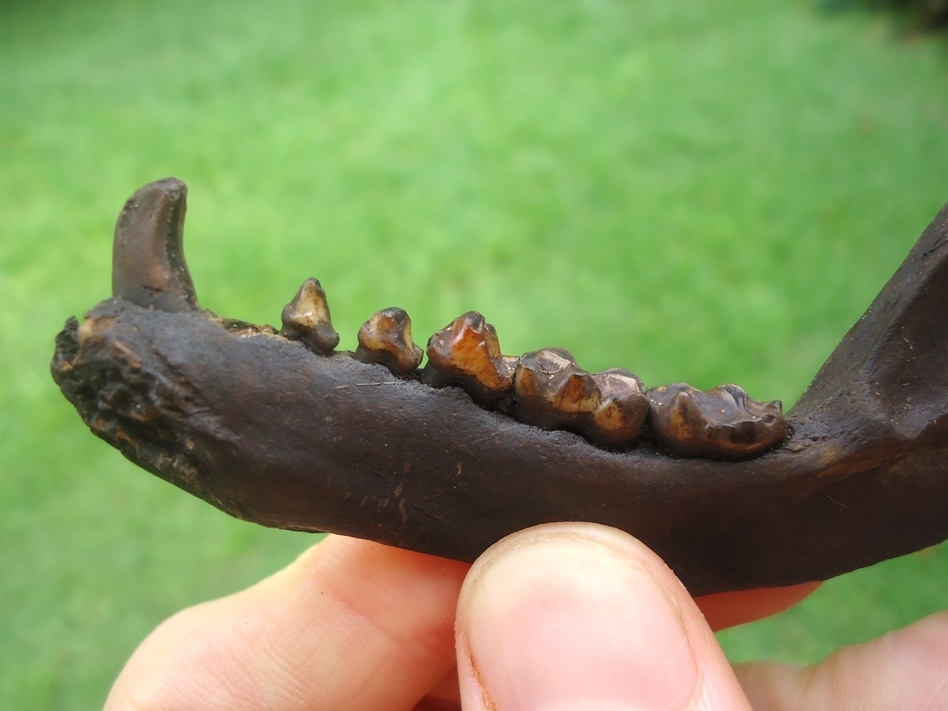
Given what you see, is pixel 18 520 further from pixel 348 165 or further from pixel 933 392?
pixel 933 392

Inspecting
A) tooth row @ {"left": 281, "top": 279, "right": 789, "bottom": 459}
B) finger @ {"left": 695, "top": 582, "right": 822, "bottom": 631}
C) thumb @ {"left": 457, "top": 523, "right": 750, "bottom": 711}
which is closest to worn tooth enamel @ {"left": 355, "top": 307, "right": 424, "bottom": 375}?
tooth row @ {"left": 281, "top": 279, "right": 789, "bottom": 459}

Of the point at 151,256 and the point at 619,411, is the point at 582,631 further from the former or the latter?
the point at 151,256

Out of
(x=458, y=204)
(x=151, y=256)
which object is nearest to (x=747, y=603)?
(x=151, y=256)

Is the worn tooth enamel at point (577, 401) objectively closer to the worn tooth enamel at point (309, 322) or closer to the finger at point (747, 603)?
the worn tooth enamel at point (309, 322)

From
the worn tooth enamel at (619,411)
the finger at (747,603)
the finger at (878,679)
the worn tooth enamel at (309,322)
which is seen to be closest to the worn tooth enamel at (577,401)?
the worn tooth enamel at (619,411)

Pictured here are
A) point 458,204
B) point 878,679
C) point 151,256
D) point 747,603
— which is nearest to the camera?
point 151,256

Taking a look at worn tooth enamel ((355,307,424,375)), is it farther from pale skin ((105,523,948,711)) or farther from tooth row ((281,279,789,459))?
pale skin ((105,523,948,711))
